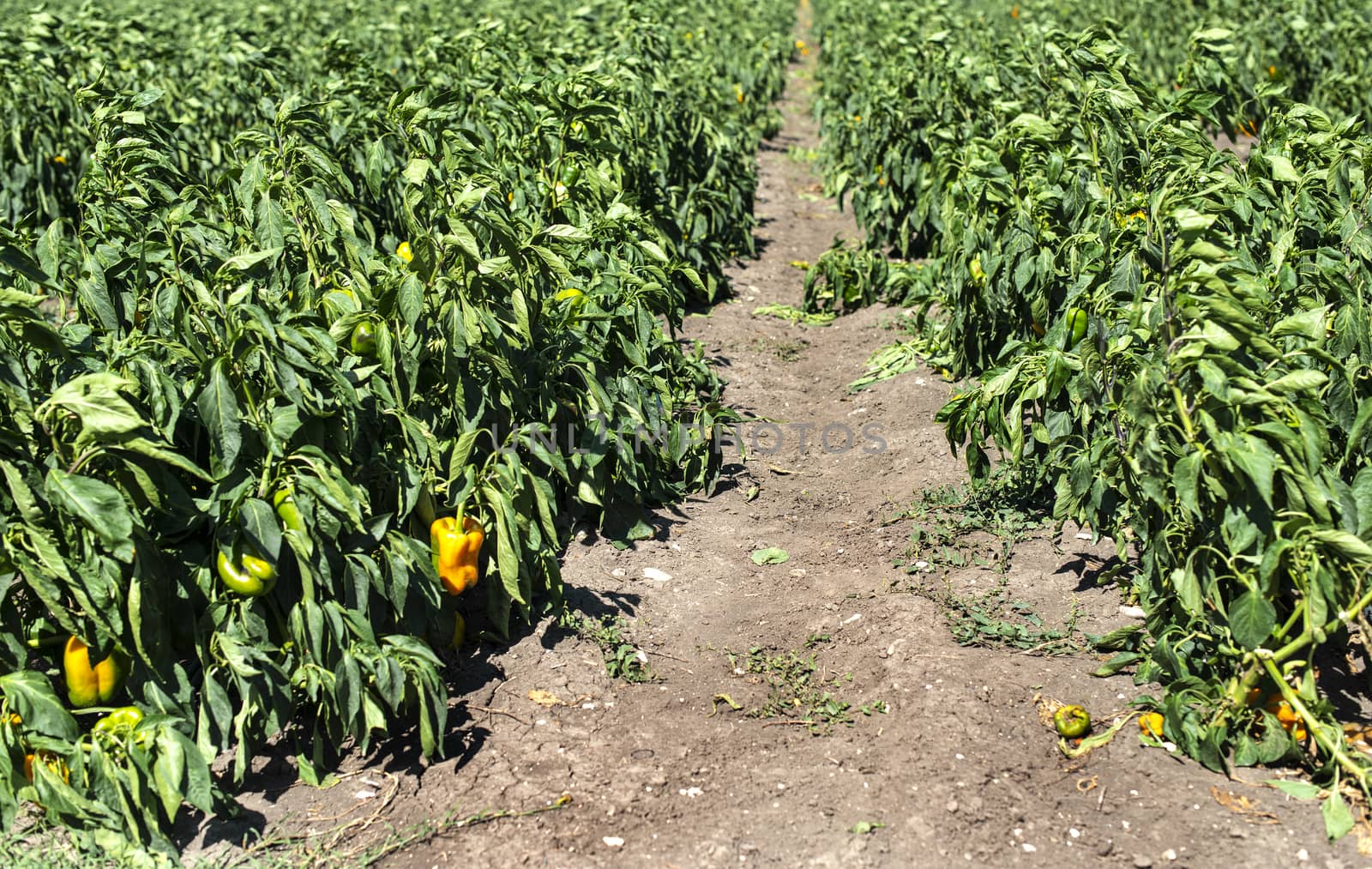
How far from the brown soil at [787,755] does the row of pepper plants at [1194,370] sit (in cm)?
21

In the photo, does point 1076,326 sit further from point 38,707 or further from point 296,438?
point 38,707

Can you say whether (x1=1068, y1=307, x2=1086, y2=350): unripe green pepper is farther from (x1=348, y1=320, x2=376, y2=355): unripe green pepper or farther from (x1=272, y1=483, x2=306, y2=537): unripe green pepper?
(x1=272, y1=483, x2=306, y2=537): unripe green pepper

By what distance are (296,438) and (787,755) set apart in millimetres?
1561

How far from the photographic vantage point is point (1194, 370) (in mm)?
3191

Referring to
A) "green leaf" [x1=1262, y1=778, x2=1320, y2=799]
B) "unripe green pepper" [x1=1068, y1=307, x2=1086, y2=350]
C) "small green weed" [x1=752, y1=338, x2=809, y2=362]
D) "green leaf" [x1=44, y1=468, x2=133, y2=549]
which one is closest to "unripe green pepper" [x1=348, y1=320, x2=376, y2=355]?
"green leaf" [x1=44, y1=468, x2=133, y2=549]

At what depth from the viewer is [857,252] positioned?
7.80 m

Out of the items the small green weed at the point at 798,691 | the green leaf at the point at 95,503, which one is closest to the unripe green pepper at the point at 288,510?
the green leaf at the point at 95,503

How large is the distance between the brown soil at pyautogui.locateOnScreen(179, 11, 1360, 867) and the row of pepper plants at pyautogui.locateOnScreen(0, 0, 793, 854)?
0.60 ft

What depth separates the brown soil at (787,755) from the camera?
10.3 feet

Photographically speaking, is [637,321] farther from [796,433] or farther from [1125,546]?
[1125,546]

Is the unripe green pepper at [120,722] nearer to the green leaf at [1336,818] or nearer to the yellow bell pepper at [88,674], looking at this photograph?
the yellow bell pepper at [88,674]

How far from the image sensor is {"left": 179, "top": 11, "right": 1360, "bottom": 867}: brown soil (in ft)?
10.3

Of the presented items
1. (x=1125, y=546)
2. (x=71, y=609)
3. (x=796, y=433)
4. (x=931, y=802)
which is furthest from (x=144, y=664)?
(x=796, y=433)

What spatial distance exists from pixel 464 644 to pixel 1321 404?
100 inches
